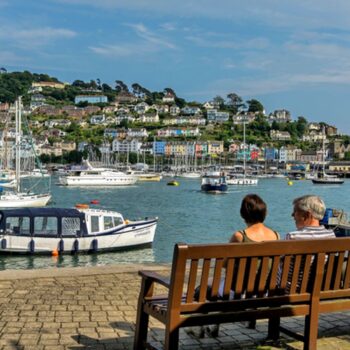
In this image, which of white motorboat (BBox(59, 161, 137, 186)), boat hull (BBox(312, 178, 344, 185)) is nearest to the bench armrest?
white motorboat (BBox(59, 161, 137, 186))

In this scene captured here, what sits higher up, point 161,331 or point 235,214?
point 161,331

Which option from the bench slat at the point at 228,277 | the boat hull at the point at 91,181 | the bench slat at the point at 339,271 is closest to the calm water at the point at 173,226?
the bench slat at the point at 339,271

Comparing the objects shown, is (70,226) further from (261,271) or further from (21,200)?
(21,200)

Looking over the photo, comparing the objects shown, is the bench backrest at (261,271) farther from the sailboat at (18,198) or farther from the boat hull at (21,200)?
the boat hull at (21,200)

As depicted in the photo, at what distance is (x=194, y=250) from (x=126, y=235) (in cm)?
2007

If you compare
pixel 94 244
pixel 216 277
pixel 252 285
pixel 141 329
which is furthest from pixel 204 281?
pixel 94 244

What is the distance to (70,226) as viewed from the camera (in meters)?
22.8

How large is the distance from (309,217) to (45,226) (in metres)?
18.4

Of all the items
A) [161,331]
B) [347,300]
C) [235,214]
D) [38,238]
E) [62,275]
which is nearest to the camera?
[347,300]

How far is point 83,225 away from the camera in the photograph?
23078mm

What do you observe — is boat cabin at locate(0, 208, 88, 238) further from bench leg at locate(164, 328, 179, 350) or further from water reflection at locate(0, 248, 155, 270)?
bench leg at locate(164, 328, 179, 350)

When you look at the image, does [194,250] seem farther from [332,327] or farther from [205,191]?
[205,191]

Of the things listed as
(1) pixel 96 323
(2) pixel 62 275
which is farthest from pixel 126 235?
(1) pixel 96 323

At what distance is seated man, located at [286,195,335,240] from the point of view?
5191mm
